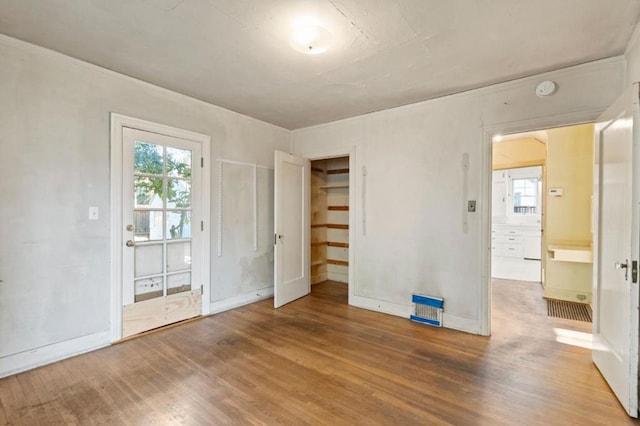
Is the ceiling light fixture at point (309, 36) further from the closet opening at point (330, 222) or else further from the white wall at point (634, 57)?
the closet opening at point (330, 222)

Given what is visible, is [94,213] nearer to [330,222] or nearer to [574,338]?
[330,222]

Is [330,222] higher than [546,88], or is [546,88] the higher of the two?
[546,88]

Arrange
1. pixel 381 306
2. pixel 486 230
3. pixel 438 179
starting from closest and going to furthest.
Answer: pixel 486 230 < pixel 438 179 < pixel 381 306

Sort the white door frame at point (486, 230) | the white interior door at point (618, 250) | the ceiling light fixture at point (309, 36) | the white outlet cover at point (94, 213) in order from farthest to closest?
1. the white door frame at point (486, 230)
2. the white outlet cover at point (94, 213)
3. the ceiling light fixture at point (309, 36)
4. the white interior door at point (618, 250)

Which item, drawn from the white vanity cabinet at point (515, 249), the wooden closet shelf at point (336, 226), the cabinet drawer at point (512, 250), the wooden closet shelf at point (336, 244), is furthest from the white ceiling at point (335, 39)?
the cabinet drawer at point (512, 250)

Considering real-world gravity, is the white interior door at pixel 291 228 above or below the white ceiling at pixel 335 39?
below

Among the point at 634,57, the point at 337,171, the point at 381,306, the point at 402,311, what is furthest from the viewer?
the point at 337,171

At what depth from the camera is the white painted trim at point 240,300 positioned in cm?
362

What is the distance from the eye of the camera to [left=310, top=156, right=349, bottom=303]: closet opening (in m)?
5.29

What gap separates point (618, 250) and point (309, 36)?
2635 millimetres

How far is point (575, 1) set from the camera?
1.76 metres

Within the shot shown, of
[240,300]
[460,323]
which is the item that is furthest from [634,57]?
[240,300]

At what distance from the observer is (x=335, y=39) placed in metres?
2.16

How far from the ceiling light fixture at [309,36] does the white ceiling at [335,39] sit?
0.06m
